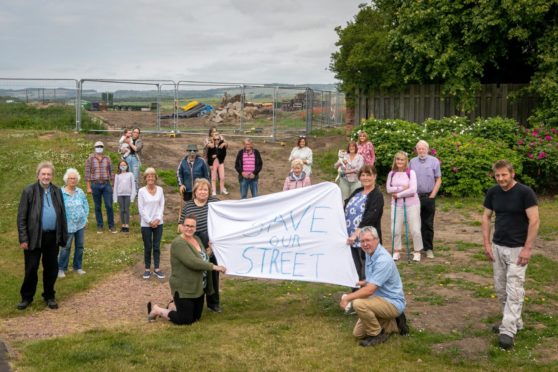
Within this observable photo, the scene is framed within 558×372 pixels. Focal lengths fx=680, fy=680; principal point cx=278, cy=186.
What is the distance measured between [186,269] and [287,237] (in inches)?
55.0

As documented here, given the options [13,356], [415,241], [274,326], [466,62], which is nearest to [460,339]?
[274,326]

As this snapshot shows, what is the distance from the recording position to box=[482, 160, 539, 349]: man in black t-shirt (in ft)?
24.9

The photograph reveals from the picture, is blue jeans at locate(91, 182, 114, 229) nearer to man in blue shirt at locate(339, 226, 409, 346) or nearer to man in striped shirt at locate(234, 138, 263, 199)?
man in striped shirt at locate(234, 138, 263, 199)

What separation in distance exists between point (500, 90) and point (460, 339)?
609 inches

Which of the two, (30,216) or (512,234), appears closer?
(512,234)

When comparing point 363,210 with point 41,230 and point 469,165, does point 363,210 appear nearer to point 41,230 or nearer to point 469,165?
Result: point 41,230

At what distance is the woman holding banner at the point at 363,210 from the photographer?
892 centimetres

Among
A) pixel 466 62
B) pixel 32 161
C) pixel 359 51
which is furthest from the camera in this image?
pixel 359 51

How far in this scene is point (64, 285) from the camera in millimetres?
10633

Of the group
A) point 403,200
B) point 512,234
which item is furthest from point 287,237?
point 403,200

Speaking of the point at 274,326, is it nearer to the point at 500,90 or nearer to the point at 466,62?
the point at 466,62

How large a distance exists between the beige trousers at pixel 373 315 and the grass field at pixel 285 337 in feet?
0.60

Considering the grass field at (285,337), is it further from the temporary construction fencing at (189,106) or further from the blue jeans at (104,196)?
the temporary construction fencing at (189,106)

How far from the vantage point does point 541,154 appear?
1802 cm
